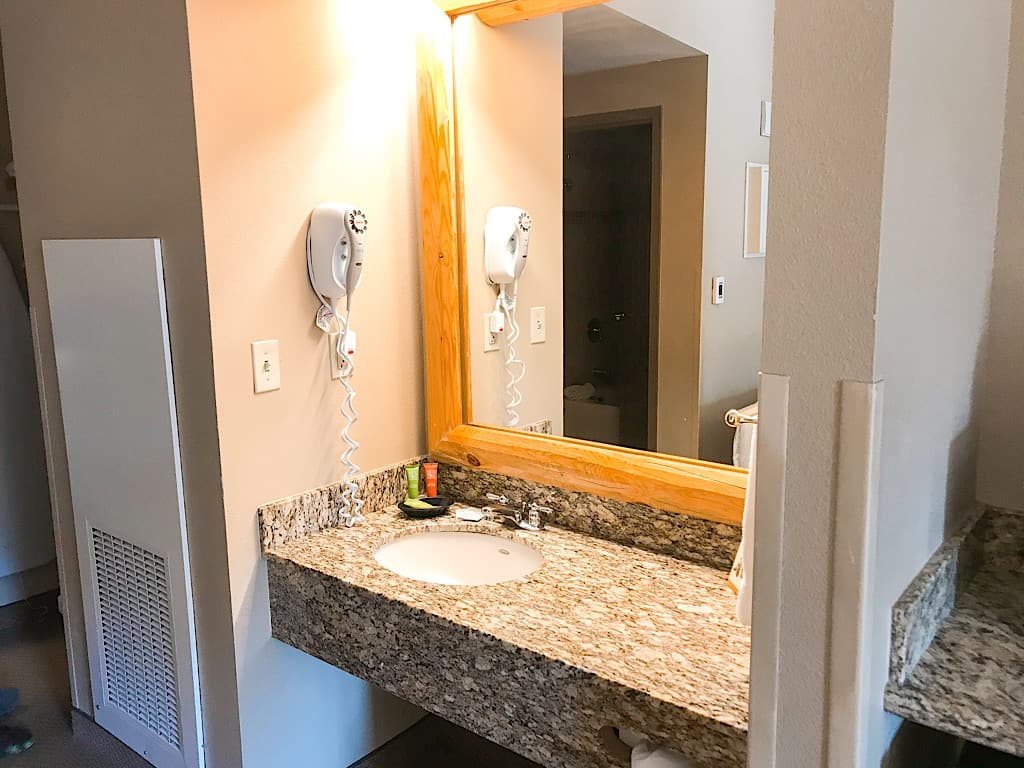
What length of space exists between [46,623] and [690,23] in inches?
122

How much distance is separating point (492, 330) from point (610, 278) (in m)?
0.42

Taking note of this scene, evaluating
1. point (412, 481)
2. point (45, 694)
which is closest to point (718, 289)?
point (412, 481)

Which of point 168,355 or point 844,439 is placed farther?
point 168,355

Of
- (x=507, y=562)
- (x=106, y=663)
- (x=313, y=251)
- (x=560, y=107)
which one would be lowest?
(x=106, y=663)

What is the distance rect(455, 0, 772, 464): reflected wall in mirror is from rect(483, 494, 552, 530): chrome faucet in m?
0.20

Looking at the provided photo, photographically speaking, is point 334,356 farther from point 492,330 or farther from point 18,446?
point 18,446

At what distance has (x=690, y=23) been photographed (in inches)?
67.7

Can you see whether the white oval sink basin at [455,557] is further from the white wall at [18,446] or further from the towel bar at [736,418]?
the white wall at [18,446]

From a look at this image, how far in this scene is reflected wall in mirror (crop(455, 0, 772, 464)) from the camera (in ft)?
5.56

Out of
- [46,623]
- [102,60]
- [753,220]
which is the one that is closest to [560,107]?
[753,220]

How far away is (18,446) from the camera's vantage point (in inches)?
128

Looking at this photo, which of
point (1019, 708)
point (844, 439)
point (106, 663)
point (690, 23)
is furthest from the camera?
point (106, 663)

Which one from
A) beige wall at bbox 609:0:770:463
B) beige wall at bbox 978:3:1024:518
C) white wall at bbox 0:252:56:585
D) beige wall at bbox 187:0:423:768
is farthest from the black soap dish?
white wall at bbox 0:252:56:585

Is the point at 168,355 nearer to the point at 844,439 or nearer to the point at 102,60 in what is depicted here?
the point at 102,60
